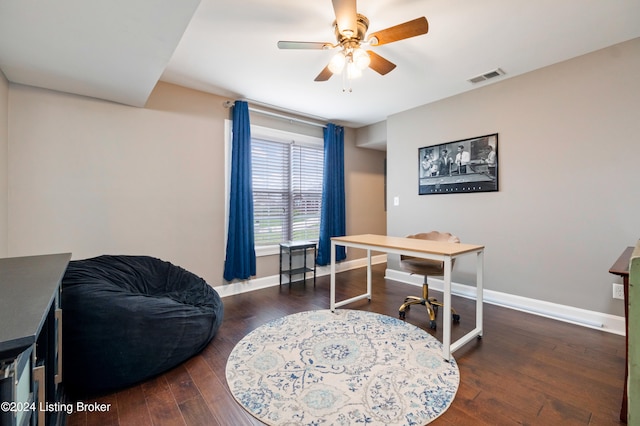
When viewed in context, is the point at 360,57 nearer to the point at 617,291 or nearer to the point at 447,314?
the point at 447,314

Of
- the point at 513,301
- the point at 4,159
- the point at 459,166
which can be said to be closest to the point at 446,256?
the point at 513,301

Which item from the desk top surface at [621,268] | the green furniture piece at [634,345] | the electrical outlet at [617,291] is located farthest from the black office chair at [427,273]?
the green furniture piece at [634,345]

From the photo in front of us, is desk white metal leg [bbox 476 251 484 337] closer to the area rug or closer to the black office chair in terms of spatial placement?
the black office chair

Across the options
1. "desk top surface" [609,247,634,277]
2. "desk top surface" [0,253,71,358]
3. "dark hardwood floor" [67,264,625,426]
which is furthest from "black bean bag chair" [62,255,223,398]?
"desk top surface" [609,247,634,277]

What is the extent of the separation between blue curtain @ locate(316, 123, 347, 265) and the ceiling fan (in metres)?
2.29

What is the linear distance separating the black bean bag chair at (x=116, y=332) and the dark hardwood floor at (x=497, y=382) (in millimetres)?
112

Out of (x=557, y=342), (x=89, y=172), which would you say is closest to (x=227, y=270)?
(x=89, y=172)

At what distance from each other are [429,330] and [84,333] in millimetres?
2559

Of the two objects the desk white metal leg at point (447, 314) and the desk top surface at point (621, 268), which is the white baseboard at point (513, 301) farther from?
the desk white metal leg at point (447, 314)

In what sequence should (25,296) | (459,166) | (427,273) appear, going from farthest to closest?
1. (459,166)
2. (427,273)
3. (25,296)

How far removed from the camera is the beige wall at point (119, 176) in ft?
8.14

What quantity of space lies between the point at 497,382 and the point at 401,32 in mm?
2394

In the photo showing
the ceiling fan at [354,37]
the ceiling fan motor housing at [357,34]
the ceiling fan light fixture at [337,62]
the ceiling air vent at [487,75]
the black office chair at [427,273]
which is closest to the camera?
the ceiling fan at [354,37]

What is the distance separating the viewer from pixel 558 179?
2818 mm
